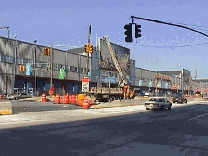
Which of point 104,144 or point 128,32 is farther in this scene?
point 128,32

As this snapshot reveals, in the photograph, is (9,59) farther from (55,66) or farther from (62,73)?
(62,73)

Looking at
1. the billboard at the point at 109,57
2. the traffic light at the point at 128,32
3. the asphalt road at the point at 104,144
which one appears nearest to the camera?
the asphalt road at the point at 104,144

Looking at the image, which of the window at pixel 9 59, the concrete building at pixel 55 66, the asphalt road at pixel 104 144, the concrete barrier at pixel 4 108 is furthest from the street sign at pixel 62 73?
the asphalt road at pixel 104 144

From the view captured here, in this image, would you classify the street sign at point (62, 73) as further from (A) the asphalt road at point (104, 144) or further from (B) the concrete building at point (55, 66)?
(A) the asphalt road at point (104, 144)

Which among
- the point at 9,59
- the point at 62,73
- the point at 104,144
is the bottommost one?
the point at 104,144

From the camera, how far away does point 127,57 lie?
88875 mm

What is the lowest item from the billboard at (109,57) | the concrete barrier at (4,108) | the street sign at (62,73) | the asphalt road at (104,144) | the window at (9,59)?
the asphalt road at (104,144)

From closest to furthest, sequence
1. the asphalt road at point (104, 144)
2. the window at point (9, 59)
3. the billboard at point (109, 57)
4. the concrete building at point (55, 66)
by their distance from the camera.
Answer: the asphalt road at point (104, 144), the window at point (9, 59), the concrete building at point (55, 66), the billboard at point (109, 57)

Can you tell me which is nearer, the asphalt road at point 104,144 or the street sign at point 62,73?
the asphalt road at point 104,144

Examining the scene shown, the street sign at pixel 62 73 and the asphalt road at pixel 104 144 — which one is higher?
the street sign at pixel 62 73

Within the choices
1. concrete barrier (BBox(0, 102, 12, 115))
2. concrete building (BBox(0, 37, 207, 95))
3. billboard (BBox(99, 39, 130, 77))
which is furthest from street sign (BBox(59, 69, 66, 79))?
concrete barrier (BBox(0, 102, 12, 115))

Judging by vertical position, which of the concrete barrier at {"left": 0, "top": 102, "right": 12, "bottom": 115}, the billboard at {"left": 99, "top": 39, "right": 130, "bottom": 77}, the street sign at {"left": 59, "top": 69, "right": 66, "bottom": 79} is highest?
the billboard at {"left": 99, "top": 39, "right": 130, "bottom": 77}

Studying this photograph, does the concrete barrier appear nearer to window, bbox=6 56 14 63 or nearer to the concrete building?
the concrete building

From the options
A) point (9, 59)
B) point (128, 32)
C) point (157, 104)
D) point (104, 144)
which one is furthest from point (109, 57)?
point (104, 144)
